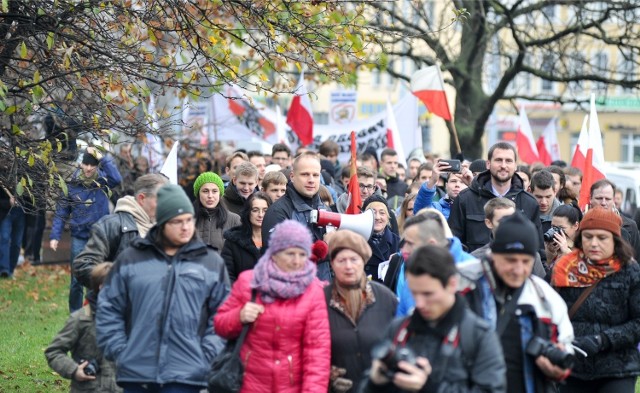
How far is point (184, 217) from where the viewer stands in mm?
6504

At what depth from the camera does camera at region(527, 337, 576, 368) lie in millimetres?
5766

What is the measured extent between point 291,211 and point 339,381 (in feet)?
8.38

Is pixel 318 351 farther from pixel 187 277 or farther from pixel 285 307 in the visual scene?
pixel 187 277

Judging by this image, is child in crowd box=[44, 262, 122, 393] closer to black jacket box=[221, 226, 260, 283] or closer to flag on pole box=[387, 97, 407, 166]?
black jacket box=[221, 226, 260, 283]

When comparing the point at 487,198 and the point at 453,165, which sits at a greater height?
the point at 453,165

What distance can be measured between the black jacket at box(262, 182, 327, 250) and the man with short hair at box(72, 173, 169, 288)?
3.89 feet

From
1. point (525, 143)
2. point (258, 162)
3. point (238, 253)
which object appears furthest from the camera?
point (525, 143)

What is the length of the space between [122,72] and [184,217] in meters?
2.86

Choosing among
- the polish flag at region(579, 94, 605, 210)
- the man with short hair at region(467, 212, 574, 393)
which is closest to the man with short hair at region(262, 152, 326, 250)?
the man with short hair at region(467, 212, 574, 393)

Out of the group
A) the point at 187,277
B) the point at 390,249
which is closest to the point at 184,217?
the point at 187,277

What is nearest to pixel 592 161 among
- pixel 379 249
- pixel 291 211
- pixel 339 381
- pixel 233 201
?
pixel 379 249

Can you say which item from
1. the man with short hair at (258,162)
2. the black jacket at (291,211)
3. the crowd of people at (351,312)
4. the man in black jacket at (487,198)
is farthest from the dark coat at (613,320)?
the man with short hair at (258,162)

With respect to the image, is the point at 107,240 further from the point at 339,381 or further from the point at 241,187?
the point at 241,187

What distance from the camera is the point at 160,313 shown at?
252 inches
